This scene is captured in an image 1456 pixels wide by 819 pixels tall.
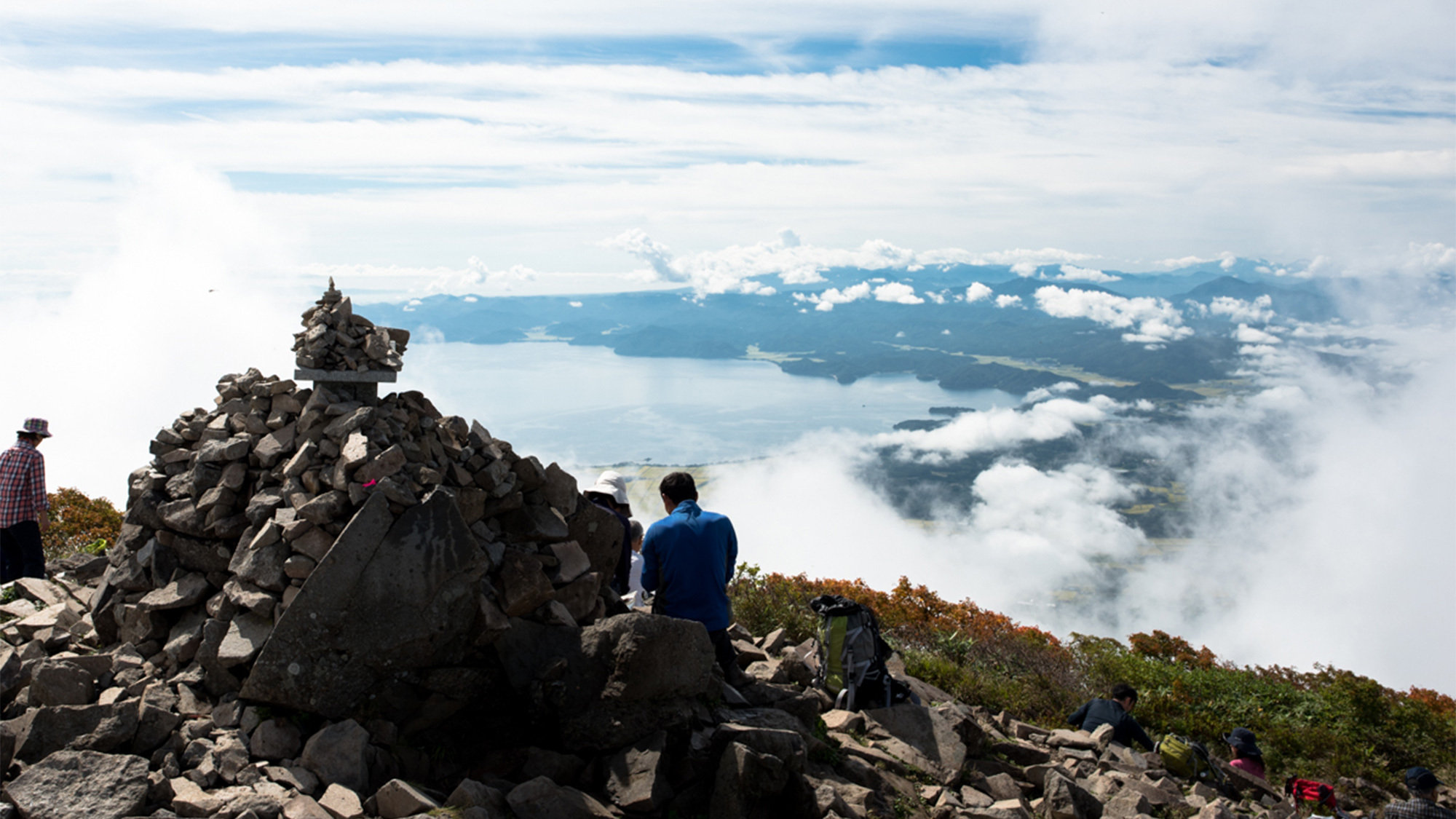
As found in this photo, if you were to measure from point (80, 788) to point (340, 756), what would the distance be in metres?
1.53

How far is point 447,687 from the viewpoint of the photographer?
712 cm

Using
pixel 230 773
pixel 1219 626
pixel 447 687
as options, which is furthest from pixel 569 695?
pixel 1219 626

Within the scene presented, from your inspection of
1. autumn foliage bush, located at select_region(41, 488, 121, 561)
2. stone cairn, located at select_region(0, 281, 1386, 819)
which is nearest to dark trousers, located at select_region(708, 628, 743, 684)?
stone cairn, located at select_region(0, 281, 1386, 819)

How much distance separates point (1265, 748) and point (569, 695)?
1080 cm

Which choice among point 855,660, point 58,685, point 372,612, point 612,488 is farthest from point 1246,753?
point 58,685

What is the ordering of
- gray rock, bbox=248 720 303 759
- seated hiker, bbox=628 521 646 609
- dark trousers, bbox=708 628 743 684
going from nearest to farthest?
gray rock, bbox=248 720 303 759
dark trousers, bbox=708 628 743 684
seated hiker, bbox=628 521 646 609

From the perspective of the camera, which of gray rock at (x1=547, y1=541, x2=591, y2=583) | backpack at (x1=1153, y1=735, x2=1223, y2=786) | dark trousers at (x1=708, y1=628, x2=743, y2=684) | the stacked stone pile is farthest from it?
backpack at (x1=1153, y1=735, x2=1223, y2=786)

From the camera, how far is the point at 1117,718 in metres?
10.4

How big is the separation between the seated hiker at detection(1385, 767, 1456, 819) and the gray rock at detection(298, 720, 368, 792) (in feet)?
32.4

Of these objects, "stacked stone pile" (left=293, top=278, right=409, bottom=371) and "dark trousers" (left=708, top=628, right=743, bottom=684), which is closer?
"stacked stone pile" (left=293, top=278, right=409, bottom=371)

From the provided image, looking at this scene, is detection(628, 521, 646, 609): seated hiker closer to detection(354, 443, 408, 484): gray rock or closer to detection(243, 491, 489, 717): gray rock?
detection(243, 491, 489, 717): gray rock

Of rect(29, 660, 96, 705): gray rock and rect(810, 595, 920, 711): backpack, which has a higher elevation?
rect(29, 660, 96, 705): gray rock

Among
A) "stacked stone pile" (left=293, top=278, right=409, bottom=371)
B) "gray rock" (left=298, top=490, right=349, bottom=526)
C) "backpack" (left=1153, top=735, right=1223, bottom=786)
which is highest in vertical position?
"stacked stone pile" (left=293, top=278, right=409, bottom=371)

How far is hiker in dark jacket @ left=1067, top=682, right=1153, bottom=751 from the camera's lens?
1028 cm
